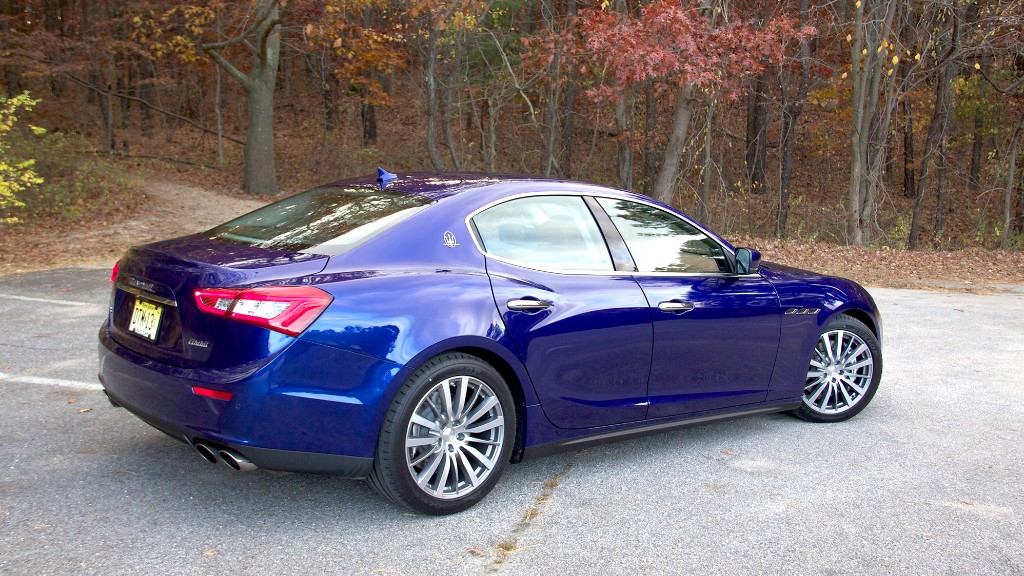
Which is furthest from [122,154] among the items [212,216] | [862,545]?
[862,545]

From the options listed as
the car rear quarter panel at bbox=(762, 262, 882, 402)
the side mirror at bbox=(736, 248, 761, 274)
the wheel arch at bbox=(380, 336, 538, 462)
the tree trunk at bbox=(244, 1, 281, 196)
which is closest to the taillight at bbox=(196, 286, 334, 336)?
the wheel arch at bbox=(380, 336, 538, 462)

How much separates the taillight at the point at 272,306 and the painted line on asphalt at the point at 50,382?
9.25 ft

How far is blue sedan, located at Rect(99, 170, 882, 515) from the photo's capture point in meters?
3.41

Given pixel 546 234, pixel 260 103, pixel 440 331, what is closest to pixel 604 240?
pixel 546 234

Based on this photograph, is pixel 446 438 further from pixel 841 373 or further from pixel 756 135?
pixel 756 135

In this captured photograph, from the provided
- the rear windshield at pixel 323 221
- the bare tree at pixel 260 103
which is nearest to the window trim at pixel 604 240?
the rear windshield at pixel 323 221

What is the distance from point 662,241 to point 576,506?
1613 millimetres

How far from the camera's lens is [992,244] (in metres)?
22.2

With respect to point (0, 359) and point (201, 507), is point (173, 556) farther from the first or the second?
point (0, 359)

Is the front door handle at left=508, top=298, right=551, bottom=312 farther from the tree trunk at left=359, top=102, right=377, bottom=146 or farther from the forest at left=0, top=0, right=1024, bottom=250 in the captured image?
the tree trunk at left=359, top=102, right=377, bottom=146

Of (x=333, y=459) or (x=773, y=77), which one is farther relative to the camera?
(x=773, y=77)

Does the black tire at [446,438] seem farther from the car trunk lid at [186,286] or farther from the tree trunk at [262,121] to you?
the tree trunk at [262,121]

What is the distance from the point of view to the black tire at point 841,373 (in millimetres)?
5457

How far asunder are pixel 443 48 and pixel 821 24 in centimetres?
955
